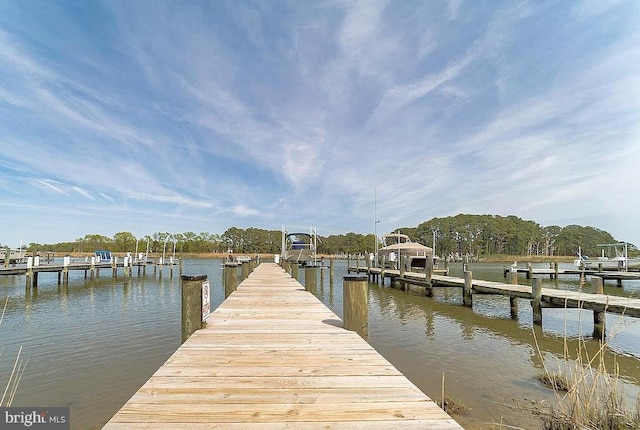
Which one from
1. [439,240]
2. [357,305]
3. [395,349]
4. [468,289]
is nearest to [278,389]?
[357,305]

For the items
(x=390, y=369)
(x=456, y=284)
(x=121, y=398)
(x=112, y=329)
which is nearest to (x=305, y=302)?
(x=121, y=398)

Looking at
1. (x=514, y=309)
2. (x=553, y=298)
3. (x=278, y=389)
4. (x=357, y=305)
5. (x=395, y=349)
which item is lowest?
(x=395, y=349)

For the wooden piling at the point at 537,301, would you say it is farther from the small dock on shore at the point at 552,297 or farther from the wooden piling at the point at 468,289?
the wooden piling at the point at 468,289

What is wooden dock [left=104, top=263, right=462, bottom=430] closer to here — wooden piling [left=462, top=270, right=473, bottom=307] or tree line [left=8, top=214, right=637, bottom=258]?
wooden piling [left=462, top=270, right=473, bottom=307]

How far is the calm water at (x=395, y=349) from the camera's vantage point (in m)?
5.79

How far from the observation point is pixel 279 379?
3.06m

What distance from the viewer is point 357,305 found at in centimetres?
486

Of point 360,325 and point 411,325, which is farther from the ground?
point 360,325

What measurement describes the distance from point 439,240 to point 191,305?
102m

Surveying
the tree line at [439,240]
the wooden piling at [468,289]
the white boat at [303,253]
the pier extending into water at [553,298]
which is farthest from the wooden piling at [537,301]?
the tree line at [439,240]

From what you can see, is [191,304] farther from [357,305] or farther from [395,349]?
[395,349]

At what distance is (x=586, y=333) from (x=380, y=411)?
11.4 meters

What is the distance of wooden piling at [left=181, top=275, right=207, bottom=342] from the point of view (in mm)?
4719

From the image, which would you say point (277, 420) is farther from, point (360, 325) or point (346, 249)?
point (346, 249)
